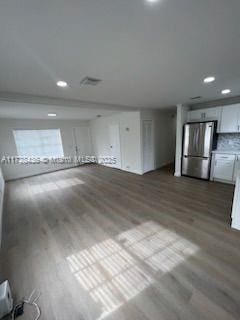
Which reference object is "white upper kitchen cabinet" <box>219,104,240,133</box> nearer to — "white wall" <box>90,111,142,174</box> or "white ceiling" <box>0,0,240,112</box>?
"white ceiling" <box>0,0,240,112</box>

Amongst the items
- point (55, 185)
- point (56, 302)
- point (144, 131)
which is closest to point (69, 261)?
point (56, 302)

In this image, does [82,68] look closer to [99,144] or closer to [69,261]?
[69,261]

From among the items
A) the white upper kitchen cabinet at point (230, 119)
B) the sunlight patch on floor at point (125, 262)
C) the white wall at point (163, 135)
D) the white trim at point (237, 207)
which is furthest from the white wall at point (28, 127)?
the white trim at point (237, 207)

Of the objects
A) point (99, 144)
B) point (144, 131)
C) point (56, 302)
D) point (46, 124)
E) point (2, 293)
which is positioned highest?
point (46, 124)

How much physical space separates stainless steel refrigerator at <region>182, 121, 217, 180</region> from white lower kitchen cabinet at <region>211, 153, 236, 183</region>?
0.15m

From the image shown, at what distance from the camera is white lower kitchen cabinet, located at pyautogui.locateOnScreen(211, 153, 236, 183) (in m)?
4.03

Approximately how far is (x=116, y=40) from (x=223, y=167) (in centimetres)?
438

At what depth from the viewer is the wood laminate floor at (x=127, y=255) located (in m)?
1.44

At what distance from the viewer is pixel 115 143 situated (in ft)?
20.9

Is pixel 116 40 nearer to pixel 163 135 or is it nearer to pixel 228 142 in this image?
pixel 228 142

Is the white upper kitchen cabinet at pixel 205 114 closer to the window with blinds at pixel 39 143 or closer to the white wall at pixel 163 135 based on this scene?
the white wall at pixel 163 135

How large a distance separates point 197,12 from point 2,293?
286cm

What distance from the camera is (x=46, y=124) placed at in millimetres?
6355

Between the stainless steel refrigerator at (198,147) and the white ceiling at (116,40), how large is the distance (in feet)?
7.39
